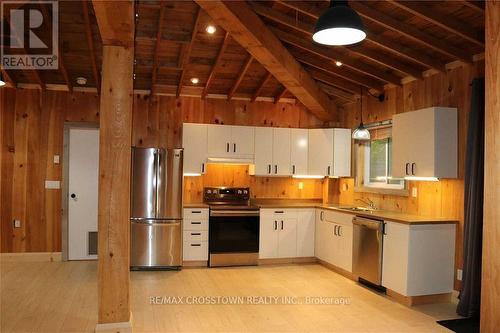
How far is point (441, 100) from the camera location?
4.75 m

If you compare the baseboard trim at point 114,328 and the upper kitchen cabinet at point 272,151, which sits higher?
the upper kitchen cabinet at point 272,151

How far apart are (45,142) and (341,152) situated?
459cm

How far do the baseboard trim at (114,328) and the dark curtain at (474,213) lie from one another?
3208 mm

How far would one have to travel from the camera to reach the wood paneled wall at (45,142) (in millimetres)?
6117

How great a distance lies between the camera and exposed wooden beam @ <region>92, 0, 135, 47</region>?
2.90 m

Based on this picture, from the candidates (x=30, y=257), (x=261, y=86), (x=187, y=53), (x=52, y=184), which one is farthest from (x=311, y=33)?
(x=30, y=257)

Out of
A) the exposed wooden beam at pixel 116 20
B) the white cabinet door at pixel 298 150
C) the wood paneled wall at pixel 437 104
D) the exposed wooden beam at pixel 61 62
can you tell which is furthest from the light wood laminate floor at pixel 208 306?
the exposed wooden beam at pixel 61 62

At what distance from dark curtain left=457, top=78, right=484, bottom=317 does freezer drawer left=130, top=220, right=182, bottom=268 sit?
3.63m

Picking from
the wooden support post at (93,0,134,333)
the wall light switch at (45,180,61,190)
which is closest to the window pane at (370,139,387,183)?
the wooden support post at (93,0,134,333)

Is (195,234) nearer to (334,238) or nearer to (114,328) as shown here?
(334,238)

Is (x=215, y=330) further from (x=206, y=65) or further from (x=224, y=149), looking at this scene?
(x=206, y=65)

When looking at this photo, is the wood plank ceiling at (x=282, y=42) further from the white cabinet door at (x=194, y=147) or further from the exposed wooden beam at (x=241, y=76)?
the white cabinet door at (x=194, y=147)

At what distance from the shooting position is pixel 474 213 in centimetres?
408

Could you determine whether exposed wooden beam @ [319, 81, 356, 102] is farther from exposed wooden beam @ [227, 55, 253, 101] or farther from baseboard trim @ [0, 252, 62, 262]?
baseboard trim @ [0, 252, 62, 262]
